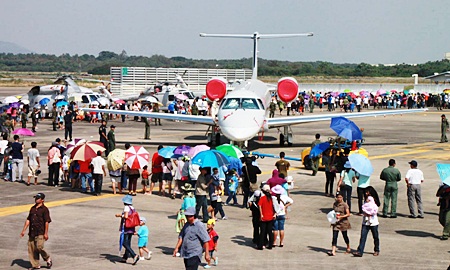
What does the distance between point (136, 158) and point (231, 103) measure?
9260 millimetres

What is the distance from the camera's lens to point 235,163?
67.4ft

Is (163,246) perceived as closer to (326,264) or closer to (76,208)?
(326,264)

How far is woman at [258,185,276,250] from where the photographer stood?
15516mm

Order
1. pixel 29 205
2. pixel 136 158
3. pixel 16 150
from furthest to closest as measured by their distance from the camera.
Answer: pixel 16 150 < pixel 136 158 < pixel 29 205

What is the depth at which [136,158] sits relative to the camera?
2162 cm

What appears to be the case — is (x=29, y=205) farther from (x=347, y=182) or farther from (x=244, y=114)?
(x=244, y=114)

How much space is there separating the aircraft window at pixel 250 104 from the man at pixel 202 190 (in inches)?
483

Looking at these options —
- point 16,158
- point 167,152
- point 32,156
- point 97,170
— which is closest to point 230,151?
point 167,152

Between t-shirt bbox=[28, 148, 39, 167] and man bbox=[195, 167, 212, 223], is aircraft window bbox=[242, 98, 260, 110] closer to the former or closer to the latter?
t-shirt bbox=[28, 148, 39, 167]

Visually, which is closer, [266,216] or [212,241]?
[212,241]

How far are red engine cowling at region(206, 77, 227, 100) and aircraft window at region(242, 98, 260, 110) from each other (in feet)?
16.0

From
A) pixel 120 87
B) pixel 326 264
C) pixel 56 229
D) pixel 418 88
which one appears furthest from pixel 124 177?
pixel 418 88

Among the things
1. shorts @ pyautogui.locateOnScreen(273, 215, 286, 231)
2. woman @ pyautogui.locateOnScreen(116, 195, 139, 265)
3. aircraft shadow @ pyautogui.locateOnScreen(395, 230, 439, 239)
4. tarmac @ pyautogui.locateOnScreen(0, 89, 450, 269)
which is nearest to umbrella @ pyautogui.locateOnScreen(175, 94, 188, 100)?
tarmac @ pyautogui.locateOnScreen(0, 89, 450, 269)

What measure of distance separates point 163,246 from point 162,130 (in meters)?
30.1
